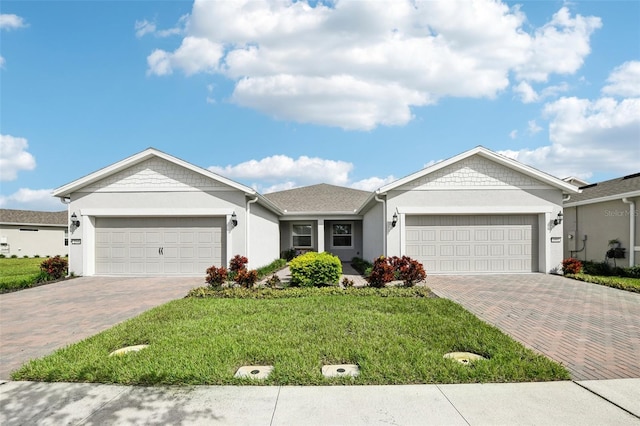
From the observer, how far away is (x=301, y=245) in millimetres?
22266

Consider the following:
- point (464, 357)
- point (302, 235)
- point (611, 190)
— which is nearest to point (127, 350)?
point (464, 357)

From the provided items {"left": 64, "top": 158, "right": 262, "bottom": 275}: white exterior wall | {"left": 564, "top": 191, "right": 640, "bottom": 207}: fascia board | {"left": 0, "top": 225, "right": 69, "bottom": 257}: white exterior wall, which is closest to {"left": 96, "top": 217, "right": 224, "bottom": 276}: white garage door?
{"left": 64, "top": 158, "right": 262, "bottom": 275}: white exterior wall

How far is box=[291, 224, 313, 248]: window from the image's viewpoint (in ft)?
73.0

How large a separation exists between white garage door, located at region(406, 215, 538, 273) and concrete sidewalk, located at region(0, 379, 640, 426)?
9422 millimetres

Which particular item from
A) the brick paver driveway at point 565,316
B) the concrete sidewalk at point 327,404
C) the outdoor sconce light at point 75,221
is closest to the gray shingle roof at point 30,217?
the outdoor sconce light at point 75,221

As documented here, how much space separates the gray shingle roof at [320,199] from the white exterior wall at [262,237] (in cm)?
195

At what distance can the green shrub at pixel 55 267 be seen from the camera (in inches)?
510

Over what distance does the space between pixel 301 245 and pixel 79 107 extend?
13.3m

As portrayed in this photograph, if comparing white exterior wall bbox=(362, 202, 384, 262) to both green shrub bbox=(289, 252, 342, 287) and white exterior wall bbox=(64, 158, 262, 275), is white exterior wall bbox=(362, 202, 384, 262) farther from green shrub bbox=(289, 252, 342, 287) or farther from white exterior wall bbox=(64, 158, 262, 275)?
white exterior wall bbox=(64, 158, 262, 275)

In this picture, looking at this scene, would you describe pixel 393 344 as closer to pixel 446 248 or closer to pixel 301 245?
pixel 446 248

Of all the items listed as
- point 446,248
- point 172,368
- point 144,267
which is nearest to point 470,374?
point 172,368

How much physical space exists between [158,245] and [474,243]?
12.4 metres

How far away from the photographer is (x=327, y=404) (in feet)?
11.8

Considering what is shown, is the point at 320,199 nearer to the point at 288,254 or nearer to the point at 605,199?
the point at 288,254
